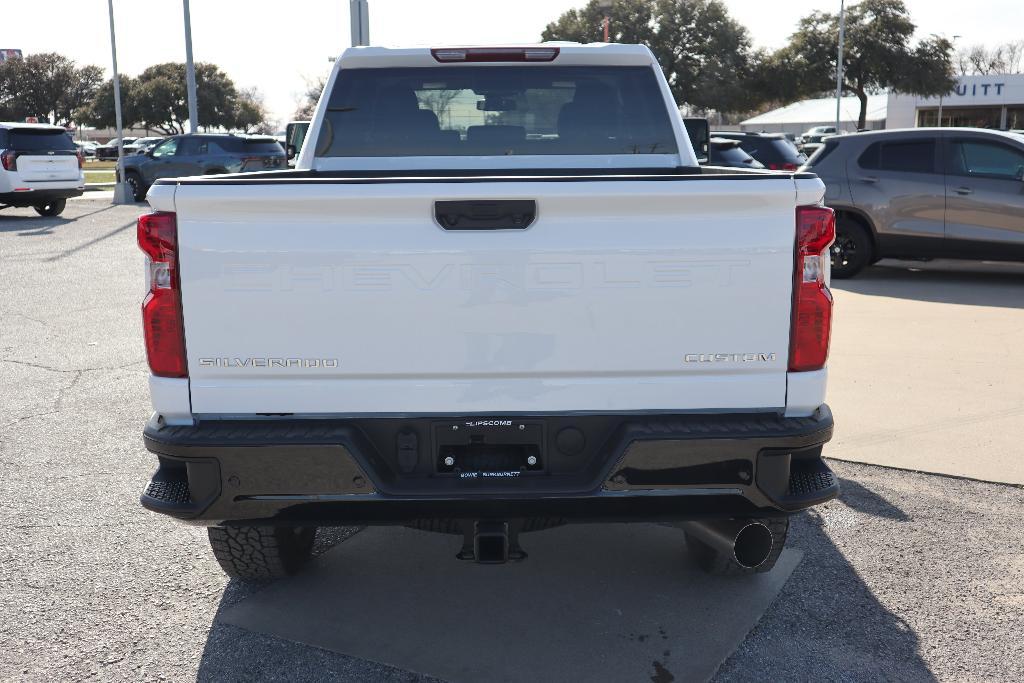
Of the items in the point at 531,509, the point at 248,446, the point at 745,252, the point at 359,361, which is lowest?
the point at 531,509

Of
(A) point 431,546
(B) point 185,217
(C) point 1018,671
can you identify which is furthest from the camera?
(A) point 431,546

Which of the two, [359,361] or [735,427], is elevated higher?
[359,361]

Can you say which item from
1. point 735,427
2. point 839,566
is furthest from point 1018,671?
point 735,427

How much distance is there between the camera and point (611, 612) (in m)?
3.73

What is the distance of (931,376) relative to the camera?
→ 7.20m

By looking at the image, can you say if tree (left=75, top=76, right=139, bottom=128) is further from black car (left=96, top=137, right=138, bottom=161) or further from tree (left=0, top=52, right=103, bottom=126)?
black car (left=96, top=137, right=138, bottom=161)

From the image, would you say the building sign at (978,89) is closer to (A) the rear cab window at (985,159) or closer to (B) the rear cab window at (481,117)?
(A) the rear cab window at (985,159)

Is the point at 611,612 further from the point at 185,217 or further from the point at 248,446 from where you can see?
the point at 185,217

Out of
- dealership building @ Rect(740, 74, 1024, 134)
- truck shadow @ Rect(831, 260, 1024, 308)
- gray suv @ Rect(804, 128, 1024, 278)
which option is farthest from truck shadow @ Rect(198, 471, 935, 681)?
dealership building @ Rect(740, 74, 1024, 134)

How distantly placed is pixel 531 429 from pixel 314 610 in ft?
4.33

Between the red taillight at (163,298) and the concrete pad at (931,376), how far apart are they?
376cm

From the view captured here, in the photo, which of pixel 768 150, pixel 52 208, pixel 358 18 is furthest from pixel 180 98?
pixel 358 18

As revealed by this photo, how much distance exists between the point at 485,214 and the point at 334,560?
1.95 meters

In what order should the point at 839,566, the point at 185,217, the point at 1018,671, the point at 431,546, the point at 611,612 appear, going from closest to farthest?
the point at 185,217 → the point at 1018,671 → the point at 611,612 → the point at 839,566 → the point at 431,546
